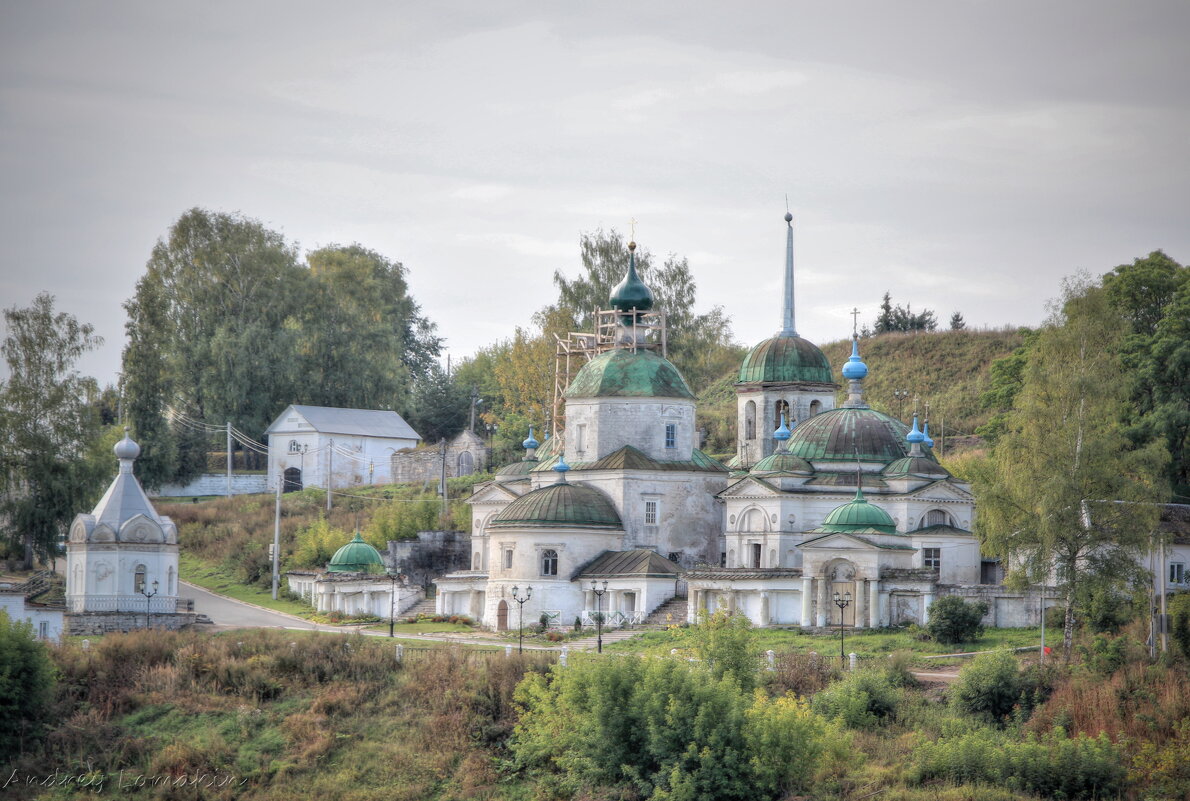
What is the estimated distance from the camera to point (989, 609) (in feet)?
138

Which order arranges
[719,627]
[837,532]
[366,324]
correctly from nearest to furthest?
[719,627] < [837,532] < [366,324]

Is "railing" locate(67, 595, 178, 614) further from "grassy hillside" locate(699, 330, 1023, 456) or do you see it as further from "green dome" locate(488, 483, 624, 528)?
"grassy hillside" locate(699, 330, 1023, 456)

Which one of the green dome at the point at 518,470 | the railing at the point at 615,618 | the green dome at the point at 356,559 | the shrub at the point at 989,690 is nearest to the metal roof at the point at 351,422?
the green dome at the point at 518,470

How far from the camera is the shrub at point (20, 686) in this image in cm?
3672

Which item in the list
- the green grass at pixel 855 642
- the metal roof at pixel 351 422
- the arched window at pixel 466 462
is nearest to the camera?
the green grass at pixel 855 642

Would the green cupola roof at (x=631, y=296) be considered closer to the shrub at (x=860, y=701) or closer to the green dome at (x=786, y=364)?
the green dome at (x=786, y=364)

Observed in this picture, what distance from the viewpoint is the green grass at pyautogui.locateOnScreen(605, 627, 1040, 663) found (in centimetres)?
3969

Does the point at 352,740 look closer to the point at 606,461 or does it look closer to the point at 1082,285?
the point at 606,461

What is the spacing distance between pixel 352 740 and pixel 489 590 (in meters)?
12.6

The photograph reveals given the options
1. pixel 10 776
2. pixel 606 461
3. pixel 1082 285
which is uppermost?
pixel 1082 285

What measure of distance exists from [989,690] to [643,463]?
19.2 meters

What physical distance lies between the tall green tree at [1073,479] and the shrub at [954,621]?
75.9 inches

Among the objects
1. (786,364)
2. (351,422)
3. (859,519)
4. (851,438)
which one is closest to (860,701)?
(859,519)

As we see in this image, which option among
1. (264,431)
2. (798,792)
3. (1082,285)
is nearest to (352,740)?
(798,792)
